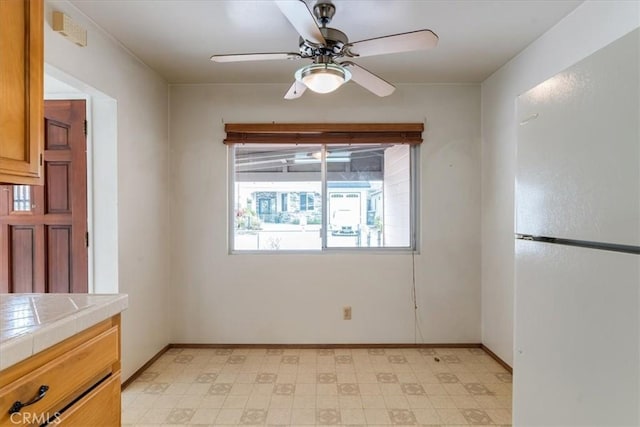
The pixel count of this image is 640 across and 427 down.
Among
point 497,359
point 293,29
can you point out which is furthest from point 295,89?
point 497,359

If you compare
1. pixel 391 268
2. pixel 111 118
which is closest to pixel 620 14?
pixel 391 268

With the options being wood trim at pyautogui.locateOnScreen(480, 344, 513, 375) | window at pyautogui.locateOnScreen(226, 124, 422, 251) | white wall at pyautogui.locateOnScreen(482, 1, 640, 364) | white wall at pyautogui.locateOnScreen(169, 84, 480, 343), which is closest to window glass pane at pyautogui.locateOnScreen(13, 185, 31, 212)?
white wall at pyautogui.locateOnScreen(169, 84, 480, 343)

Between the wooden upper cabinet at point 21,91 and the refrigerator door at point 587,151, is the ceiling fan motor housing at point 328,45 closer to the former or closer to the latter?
the refrigerator door at point 587,151

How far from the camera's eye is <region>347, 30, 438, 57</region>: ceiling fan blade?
1.59 metres

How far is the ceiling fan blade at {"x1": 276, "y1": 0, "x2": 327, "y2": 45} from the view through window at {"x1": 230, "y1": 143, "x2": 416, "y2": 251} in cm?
174

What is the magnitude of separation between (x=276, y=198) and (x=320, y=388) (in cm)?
170

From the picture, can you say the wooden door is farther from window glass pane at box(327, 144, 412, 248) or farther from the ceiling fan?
window glass pane at box(327, 144, 412, 248)

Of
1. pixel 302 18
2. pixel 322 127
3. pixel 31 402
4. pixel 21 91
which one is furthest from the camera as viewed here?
pixel 322 127

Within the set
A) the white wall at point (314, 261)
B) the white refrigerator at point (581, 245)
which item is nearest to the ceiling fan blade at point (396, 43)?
the white refrigerator at point (581, 245)

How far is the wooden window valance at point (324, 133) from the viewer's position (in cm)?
326

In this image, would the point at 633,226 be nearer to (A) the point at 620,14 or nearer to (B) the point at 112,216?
(A) the point at 620,14

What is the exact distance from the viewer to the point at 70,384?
1.11 m

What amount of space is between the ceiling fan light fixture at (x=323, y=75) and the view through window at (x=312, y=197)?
159cm

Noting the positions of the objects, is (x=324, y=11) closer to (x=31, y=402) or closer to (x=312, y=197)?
(x=312, y=197)
